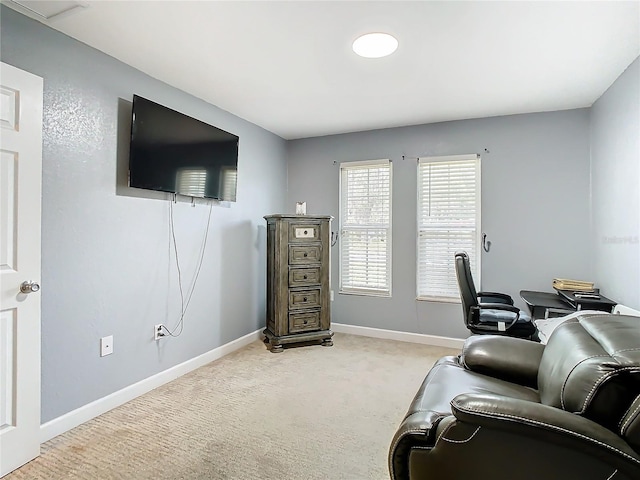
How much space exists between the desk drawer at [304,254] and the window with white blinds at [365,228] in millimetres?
611

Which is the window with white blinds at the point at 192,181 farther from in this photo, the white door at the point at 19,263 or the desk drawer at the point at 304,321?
the desk drawer at the point at 304,321

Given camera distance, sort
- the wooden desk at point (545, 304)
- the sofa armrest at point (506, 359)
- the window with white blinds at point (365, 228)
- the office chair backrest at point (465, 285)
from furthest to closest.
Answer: the window with white blinds at point (365, 228), the office chair backrest at point (465, 285), the wooden desk at point (545, 304), the sofa armrest at point (506, 359)

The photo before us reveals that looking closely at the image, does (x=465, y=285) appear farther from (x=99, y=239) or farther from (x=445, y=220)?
(x=99, y=239)

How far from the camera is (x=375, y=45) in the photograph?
2.30 metres

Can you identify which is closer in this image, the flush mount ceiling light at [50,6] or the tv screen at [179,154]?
the flush mount ceiling light at [50,6]

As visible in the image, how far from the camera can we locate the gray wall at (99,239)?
2.15 metres

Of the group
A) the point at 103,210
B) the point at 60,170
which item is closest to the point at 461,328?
the point at 103,210

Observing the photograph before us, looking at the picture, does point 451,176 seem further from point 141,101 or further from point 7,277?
point 7,277

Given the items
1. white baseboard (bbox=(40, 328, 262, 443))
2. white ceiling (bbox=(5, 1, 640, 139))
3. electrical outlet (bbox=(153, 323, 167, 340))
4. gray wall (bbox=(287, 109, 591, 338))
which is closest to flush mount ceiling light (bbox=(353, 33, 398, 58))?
white ceiling (bbox=(5, 1, 640, 139))

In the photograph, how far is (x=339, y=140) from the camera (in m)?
4.45

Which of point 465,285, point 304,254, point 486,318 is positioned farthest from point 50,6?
point 486,318

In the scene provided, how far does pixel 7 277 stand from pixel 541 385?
8.67ft

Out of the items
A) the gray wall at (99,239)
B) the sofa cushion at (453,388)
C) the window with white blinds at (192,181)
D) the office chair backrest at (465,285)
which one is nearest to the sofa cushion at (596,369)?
the sofa cushion at (453,388)

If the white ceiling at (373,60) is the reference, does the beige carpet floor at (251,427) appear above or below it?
below
